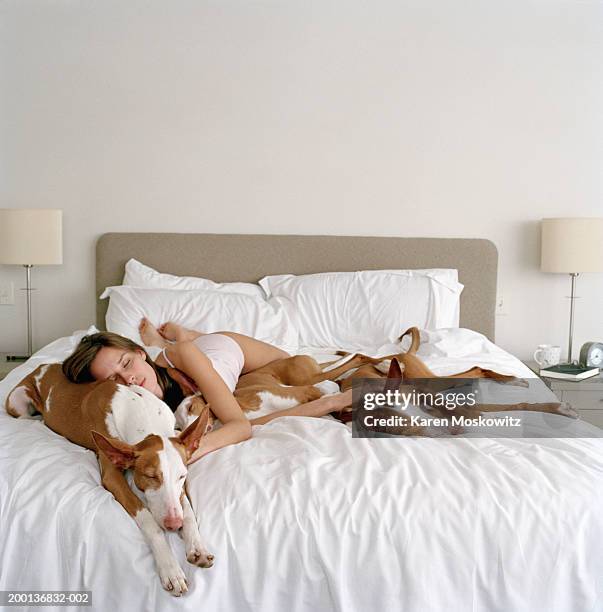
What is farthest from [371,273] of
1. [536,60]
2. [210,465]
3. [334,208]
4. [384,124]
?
[210,465]

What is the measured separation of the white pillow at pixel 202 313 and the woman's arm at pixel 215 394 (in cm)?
118

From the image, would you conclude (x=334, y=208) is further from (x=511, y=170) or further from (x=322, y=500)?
(x=322, y=500)

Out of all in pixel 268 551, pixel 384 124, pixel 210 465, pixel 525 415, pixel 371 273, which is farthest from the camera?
pixel 384 124

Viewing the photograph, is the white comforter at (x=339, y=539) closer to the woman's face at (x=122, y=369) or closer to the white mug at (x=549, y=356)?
the woman's face at (x=122, y=369)

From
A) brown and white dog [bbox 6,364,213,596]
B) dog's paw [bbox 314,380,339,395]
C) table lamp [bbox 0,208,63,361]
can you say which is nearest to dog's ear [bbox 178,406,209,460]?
brown and white dog [bbox 6,364,213,596]

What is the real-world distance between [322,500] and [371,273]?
2.04 metres

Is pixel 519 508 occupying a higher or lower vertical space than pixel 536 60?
lower

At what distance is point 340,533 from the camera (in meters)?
1.33

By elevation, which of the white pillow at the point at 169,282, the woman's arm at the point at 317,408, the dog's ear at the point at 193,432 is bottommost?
the woman's arm at the point at 317,408

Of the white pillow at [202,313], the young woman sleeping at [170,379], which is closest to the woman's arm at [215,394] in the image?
the young woman sleeping at [170,379]

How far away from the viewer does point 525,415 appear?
177cm

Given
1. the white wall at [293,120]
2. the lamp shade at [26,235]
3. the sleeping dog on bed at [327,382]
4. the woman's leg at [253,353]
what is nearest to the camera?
the sleeping dog on bed at [327,382]

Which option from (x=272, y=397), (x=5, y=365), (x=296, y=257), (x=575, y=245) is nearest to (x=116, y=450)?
(x=272, y=397)

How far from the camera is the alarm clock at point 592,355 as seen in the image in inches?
126
